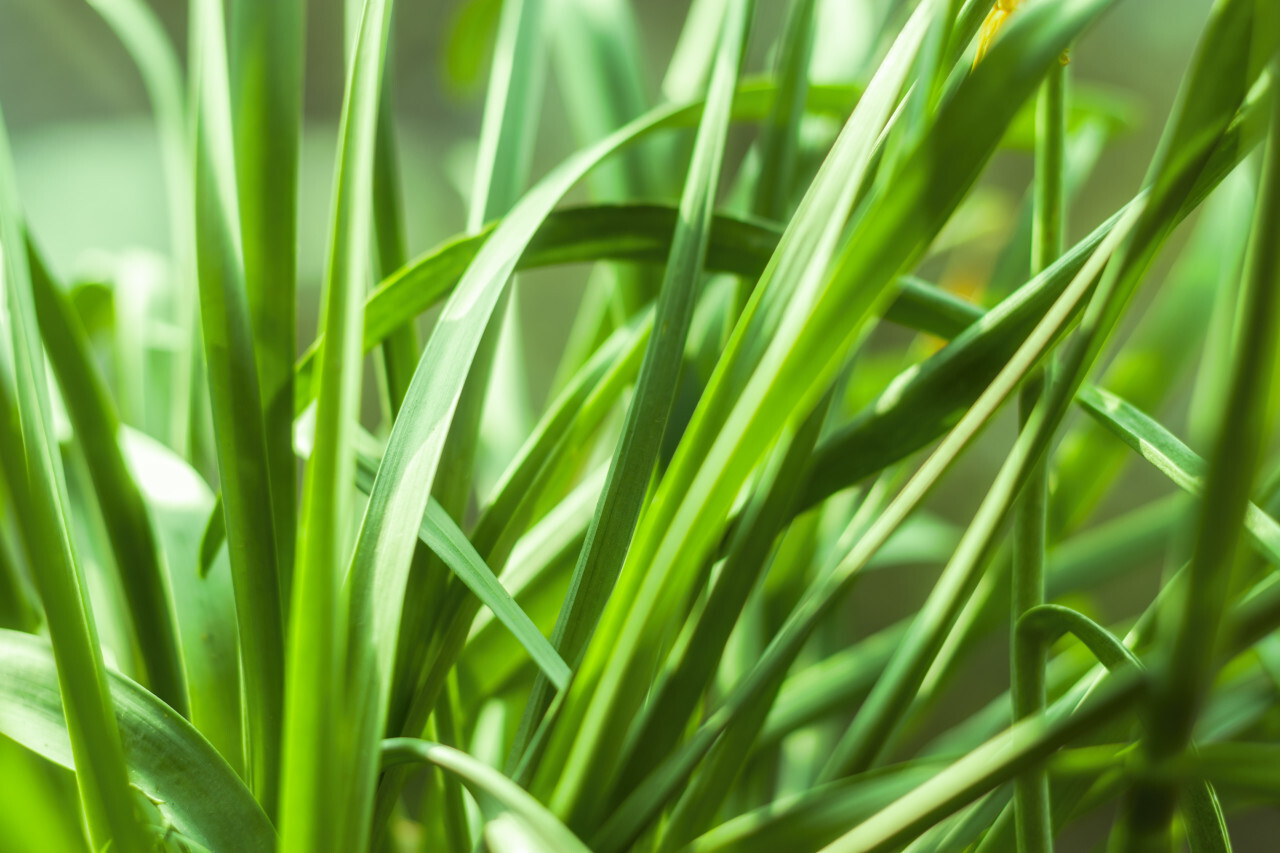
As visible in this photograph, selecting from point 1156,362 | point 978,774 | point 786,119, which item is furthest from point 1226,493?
point 1156,362

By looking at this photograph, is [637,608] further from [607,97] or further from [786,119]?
[607,97]

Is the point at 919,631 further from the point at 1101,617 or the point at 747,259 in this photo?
the point at 1101,617

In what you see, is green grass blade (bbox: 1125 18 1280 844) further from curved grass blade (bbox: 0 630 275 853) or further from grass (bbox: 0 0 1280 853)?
curved grass blade (bbox: 0 630 275 853)

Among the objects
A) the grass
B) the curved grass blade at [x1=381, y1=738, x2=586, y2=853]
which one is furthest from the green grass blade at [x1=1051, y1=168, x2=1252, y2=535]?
the curved grass blade at [x1=381, y1=738, x2=586, y2=853]

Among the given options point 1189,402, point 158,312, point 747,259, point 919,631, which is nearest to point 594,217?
point 747,259

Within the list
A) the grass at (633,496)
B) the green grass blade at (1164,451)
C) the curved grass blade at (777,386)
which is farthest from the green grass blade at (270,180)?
the green grass blade at (1164,451)

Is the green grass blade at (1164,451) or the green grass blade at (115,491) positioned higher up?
the green grass blade at (115,491)

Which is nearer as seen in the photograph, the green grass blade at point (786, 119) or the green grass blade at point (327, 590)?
the green grass blade at point (327, 590)

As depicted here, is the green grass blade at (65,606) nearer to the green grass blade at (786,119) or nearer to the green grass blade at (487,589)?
the green grass blade at (487,589)
